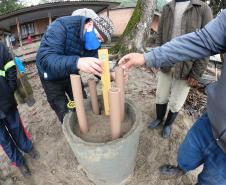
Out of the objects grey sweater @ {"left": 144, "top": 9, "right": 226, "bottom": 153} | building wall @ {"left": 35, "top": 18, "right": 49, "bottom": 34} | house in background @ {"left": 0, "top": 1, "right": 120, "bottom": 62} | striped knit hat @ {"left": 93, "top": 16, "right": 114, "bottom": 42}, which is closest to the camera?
grey sweater @ {"left": 144, "top": 9, "right": 226, "bottom": 153}

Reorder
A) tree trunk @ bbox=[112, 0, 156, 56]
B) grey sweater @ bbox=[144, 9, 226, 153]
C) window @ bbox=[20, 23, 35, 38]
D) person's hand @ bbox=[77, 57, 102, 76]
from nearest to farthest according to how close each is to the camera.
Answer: grey sweater @ bbox=[144, 9, 226, 153] → person's hand @ bbox=[77, 57, 102, 76] → tree trunk @ bbox=[112, 0, 156, 56] → window @ bbox=[20, 23, 35, 38]

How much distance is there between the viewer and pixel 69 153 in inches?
132

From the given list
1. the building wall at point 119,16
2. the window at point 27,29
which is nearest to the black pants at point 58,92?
the window at point 27,29

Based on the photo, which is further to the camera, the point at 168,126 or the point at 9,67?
the point at 168,126

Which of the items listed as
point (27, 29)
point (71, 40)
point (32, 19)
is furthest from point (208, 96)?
point (27, 29)

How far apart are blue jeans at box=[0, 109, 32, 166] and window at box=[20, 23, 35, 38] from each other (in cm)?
1112

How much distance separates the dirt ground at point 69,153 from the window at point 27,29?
378 inches

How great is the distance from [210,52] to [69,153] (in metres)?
2.41

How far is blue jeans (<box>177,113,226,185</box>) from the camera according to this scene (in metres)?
2.00

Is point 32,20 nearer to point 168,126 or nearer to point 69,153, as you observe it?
point 69,153

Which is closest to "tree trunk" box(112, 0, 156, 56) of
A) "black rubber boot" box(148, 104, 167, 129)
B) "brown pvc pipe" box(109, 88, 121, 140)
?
"black rubber boot" box(148, 104, 167, 129)

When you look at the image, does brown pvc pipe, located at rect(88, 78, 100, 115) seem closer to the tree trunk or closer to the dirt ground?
the dirt ground

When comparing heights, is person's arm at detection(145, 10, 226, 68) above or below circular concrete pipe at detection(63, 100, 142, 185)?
above

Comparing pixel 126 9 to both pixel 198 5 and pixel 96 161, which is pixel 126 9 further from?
pixel 96 161
